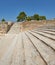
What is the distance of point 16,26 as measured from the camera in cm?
2722

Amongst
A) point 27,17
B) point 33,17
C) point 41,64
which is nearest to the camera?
point 41,64

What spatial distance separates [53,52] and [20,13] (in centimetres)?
3916

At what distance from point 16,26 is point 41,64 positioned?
83.4 ft

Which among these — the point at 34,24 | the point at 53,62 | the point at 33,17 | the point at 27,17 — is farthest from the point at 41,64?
the point at 33,17

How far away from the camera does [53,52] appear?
2.10m

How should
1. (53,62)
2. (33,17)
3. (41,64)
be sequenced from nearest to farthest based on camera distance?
1. (53,62)
2. (41,64)
3. (33,17)

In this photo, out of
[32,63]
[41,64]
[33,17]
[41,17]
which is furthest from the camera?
[41,17]

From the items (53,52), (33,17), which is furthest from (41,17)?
(53,52)

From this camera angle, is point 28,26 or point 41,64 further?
point 28,26

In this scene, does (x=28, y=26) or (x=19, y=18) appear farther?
(x=19, y=18)

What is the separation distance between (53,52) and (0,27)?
25.8m

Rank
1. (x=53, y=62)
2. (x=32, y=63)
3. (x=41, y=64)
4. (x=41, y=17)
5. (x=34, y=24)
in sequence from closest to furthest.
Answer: (x=53, y=62) → (x=41, y=64) → (x=32, y=63) → (x=34, y=24) → (x=41, y=17)

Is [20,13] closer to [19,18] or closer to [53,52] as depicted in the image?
[19,18]

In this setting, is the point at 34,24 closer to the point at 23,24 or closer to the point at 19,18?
the point at 23,24
